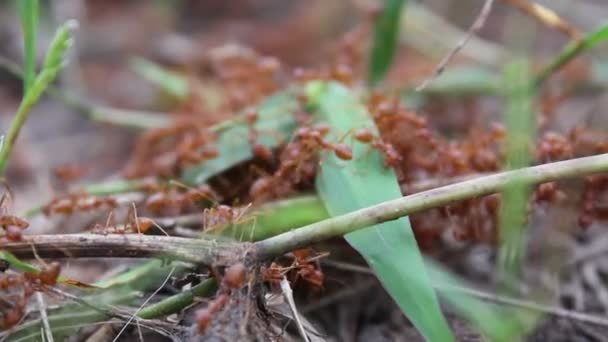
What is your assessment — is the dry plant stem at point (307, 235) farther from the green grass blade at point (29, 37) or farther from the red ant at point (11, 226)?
the green grass blade at point (29, 37)

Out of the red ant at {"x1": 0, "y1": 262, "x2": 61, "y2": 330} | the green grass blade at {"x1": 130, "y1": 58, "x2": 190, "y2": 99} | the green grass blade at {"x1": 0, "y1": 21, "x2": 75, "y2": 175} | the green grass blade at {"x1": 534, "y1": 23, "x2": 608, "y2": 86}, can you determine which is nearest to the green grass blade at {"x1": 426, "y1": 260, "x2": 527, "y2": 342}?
the green grass blade at {"x1": 534, "y1": 23, "x2": 608, "y2": 86}

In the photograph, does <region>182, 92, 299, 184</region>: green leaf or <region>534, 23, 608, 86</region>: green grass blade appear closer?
<region>534, 23, 608, 86</region>: green grass blade

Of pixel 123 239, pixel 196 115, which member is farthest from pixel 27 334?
pixel 196 115

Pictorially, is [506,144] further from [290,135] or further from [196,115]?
[196,115]

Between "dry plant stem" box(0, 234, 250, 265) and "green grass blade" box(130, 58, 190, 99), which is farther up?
"dry plant stem" box(0, 234, 250, 265)

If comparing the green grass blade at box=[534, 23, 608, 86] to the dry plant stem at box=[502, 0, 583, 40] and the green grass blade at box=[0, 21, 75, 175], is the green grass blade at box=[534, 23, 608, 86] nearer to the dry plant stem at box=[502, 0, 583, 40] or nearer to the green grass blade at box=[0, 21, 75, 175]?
the dry plant stem at box=[502, 0, 583, 40]

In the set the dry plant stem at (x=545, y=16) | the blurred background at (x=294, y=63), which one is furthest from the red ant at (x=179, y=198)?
the dry plant stem at (x=545, y=16)

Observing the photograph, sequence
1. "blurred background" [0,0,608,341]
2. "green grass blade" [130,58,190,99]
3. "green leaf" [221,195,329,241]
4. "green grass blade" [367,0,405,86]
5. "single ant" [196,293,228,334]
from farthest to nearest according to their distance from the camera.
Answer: "green grass blade" [130,58,190,99], "green grass blade" [367,0,405,86], "blurred background" [0,0,608,341], "green leaf" [221,195,329,241], "single ant" [196,293,228,334]
